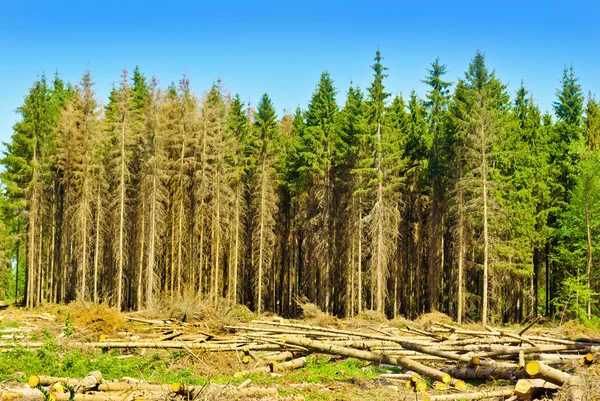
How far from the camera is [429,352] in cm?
1387

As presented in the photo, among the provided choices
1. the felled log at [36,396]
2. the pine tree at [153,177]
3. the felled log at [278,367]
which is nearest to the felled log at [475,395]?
the felled log at [278,367]

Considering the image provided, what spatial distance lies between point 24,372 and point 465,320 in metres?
25.9

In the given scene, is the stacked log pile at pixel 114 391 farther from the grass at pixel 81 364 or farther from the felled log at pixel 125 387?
the grass at pixel 81 364

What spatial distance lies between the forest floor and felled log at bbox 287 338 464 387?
397 millimetres

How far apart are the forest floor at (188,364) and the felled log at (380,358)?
15.6 inches

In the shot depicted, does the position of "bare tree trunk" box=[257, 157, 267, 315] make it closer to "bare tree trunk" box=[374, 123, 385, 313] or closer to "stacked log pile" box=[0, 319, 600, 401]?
"bare tree trunk" box=[374, 123, 385, 313]

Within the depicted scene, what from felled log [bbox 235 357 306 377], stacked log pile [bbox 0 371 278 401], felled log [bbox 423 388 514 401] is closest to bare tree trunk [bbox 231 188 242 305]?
felled log [bbox 235 357 306 377]

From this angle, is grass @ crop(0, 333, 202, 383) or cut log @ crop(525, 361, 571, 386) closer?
cut log @ crop(525, 361, 571, 386)

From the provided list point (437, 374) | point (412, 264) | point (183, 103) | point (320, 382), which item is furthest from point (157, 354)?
point (412, 264)

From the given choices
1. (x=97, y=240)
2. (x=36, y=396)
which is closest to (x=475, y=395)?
(x=36, y=396)

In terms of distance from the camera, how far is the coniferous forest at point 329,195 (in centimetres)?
3403

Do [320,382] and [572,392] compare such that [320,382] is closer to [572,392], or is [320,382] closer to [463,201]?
[572,392]

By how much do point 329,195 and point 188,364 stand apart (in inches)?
977

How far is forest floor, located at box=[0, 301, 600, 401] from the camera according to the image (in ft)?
40.0
